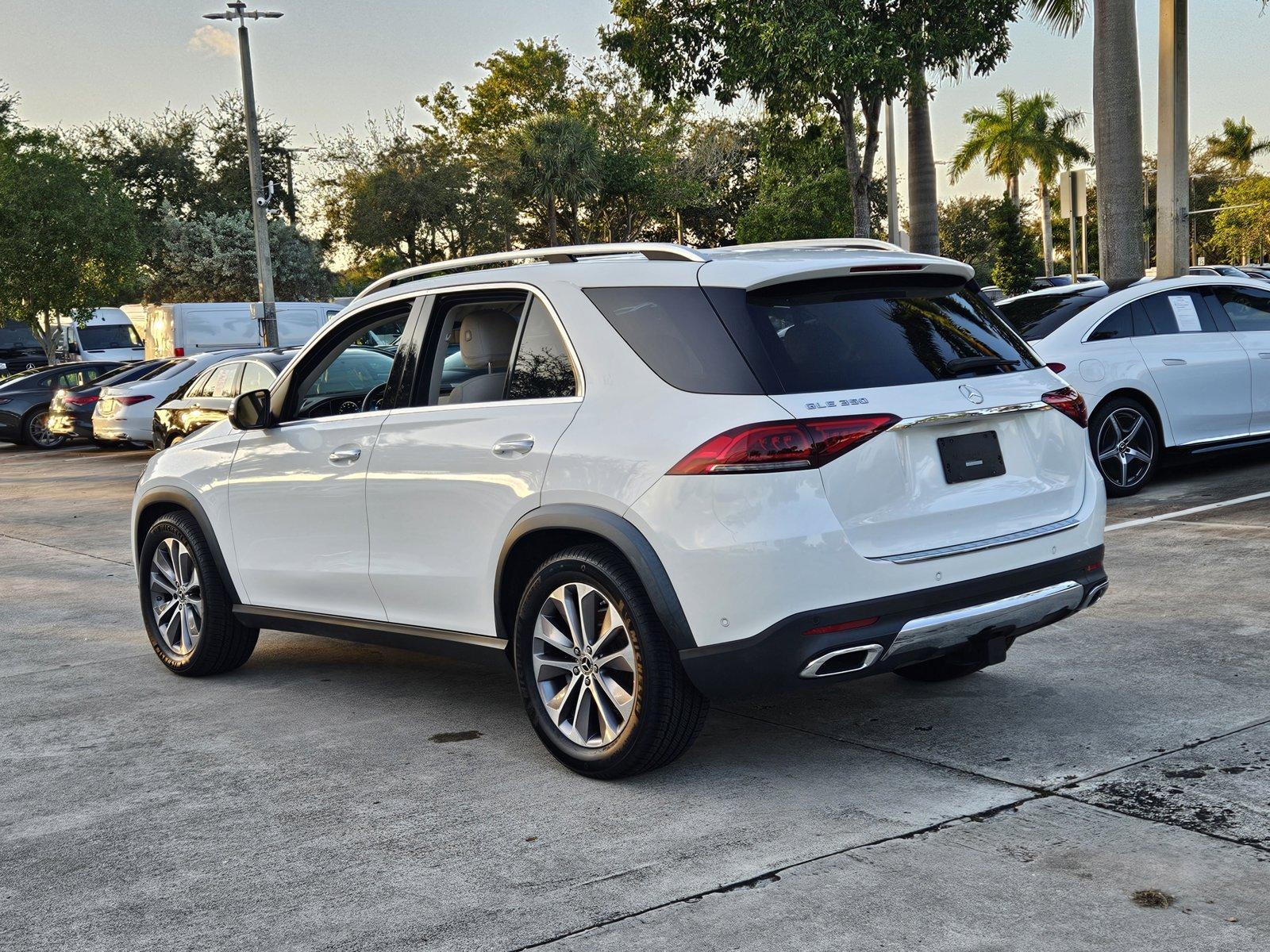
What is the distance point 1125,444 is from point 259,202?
2290cm

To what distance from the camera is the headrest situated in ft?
16.9

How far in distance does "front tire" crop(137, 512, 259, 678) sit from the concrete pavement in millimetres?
161

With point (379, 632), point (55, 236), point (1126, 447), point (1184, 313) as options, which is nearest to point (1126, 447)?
point (1126, 447)

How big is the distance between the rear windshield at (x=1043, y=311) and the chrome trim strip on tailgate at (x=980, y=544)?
6.16 meters

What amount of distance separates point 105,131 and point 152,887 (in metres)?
55.9

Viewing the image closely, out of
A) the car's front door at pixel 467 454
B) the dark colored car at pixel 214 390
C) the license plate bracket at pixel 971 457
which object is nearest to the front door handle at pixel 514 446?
the car's front door at pixel 467 454

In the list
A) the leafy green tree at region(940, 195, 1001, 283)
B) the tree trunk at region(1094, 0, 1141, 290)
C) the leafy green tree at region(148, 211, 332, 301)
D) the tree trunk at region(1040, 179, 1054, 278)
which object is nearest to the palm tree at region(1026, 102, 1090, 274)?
the tree trunk at region(1040, 179, 1054, 278)

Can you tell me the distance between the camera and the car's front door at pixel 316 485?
220 inches

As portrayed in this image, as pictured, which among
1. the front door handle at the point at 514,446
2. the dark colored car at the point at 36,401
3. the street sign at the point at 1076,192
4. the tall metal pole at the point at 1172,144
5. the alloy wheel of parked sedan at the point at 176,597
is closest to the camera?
the front door handle at the point at 514,446

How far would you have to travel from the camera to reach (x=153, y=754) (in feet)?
17.6

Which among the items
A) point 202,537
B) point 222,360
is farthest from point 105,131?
point 202,537

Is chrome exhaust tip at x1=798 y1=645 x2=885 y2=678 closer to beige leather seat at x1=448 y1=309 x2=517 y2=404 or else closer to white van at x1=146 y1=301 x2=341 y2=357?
beige leather seat at x1=448 y1=309 x2=517 y2=404

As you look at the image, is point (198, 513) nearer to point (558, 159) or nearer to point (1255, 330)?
point (1255, 330)

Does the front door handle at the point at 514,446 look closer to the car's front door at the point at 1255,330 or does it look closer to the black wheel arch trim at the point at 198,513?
the black wheel arch trim at the point at 198,513
